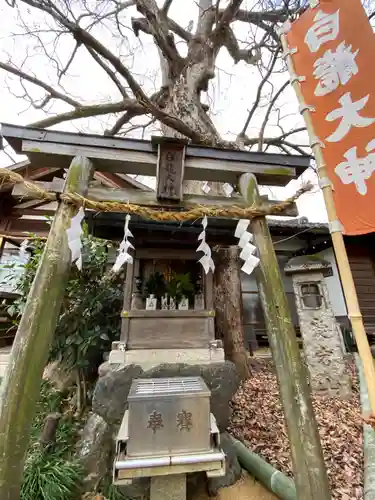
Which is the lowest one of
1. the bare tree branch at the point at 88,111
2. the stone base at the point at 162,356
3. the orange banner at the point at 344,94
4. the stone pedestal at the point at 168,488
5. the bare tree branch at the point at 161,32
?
the stone pedestal at the point at 168,488

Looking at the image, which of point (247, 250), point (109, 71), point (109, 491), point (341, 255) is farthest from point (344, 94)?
point (109, 71)

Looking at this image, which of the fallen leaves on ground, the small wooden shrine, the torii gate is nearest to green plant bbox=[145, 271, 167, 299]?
the small wooden shrine

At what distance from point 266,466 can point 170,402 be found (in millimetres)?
1623

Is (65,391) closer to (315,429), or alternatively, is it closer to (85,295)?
(85,295)

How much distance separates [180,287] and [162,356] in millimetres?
1149

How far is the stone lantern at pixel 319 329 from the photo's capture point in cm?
450

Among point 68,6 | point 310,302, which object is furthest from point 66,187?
point 68,6

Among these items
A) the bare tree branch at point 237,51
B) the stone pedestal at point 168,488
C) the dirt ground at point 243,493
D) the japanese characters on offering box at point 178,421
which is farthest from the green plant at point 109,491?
the bare tree branch at point 237,51

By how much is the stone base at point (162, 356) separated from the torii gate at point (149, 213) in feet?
4.79

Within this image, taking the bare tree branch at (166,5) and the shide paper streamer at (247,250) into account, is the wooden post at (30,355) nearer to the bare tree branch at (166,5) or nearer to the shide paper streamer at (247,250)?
the shide paper streamer at (247,250)

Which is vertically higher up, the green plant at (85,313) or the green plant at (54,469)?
the green plant at (85,313)

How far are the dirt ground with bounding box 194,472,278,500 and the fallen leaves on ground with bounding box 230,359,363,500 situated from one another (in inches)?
12.3

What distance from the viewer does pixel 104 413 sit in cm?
323

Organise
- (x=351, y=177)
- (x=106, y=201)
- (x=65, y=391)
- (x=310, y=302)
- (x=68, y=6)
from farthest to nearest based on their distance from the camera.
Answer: (x=68, y=6), (x=310, y=302), (x=65, y=391), (x=106, y=201), (x=351, y=177)
